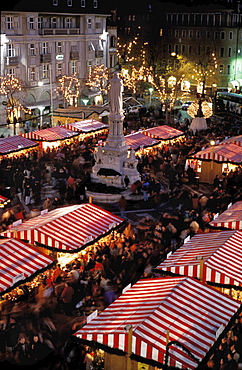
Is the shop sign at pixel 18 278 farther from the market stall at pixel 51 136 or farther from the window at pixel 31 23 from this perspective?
the window at pixel 31 23

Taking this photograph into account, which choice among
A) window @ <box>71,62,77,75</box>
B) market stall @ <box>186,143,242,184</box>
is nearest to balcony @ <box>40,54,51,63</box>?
window @ <box>71,62,77,75</box>

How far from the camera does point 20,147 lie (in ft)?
107

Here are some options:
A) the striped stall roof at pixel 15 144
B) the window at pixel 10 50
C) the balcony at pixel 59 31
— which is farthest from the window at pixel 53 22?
the striped stall roof at pixel 15 144

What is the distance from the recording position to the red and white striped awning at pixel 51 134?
1380 inches

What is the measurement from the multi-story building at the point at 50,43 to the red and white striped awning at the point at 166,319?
107 ft

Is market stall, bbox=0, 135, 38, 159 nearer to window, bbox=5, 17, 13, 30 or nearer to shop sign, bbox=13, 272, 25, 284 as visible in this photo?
shop sign, bbox=13, 272, 25, 284

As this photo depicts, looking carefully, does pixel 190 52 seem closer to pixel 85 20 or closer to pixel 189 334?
pixel 85 20

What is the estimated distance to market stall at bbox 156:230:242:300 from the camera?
15.2 meters

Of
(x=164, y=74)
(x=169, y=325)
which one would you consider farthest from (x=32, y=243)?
(x=164, y=74)

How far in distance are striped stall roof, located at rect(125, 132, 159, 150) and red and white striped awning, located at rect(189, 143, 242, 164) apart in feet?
15.0

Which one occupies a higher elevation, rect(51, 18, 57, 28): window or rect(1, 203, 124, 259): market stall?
rect(51, 18, 57, 28): window

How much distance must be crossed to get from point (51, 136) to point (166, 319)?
2383 centimetres

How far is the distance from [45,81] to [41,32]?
4065 millimetres

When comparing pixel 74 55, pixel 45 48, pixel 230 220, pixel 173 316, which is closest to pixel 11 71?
pixel 45 48
